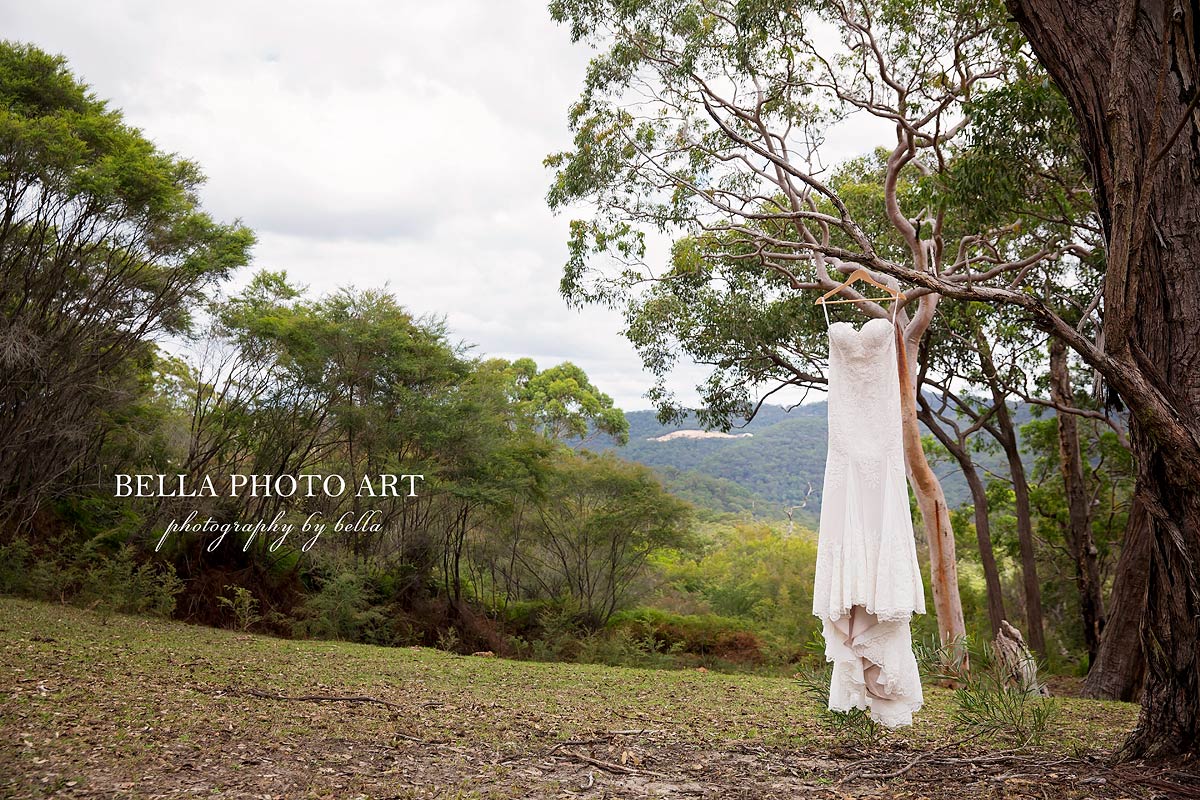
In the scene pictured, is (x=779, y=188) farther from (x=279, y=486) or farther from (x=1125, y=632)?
(x=279, y=486)

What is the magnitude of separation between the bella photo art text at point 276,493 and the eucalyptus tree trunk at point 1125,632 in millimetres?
8313

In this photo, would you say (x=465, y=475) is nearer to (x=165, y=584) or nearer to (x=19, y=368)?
(x=165, y=584)

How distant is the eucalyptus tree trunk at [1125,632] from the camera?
22.8 ft

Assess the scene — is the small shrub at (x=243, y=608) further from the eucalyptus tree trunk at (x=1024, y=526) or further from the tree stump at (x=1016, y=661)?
the eucalyptus tree trunk at (x=1024, y=526)

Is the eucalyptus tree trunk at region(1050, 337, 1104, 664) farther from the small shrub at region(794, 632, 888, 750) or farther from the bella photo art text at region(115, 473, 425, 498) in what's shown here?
the bella photo art text at region(115, 473, 425, 498)

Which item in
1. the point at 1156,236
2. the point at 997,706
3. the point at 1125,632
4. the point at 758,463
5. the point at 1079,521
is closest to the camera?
the point at 1156,236

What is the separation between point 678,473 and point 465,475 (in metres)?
13.6

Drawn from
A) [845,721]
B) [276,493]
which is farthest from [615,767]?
[276,493]

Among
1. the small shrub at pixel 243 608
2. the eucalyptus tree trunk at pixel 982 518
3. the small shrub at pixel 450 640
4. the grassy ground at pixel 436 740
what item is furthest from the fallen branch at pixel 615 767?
the eucalyptus tree trunk at pixel 982 518

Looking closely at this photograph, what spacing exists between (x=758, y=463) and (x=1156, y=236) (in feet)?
77.6

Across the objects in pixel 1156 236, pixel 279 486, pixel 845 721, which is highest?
pixel 1156 236

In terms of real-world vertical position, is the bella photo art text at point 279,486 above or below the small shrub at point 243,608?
above

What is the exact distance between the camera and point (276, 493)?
12055mm

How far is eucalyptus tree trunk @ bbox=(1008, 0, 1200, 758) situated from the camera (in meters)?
3.11
